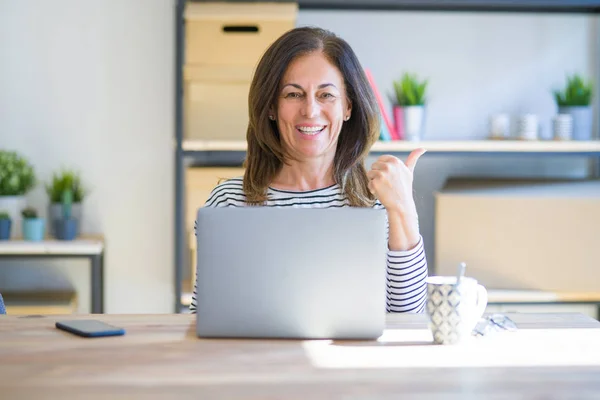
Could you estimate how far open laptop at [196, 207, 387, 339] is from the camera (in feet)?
4.55

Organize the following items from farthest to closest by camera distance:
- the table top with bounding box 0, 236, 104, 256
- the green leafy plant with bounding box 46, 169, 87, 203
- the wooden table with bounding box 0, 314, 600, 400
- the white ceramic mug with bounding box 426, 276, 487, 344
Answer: the green leafy plant with bounding box 46, 169, 87, 203, the table top with bounding box 0, 236, 104, 256, the white ceramic mug with bounding box 426, 276, 487, 344, the wooden table with bounding box 0, 314, 600, 400

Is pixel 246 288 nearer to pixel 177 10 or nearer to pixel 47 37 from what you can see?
pixel 177 10

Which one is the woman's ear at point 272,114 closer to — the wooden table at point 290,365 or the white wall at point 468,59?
the wooden table at point 290,365

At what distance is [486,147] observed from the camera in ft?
10.2

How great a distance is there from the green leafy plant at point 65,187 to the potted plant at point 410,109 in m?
1.16

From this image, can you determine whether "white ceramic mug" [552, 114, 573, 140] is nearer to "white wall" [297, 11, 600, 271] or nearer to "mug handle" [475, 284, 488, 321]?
"white wall" [297, 11, 600, 271]

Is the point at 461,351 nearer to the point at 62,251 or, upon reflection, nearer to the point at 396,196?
the point at 396,196

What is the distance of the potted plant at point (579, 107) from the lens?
320 cm

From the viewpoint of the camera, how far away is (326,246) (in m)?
1.39

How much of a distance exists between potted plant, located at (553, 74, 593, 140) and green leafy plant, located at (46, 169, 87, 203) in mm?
1742

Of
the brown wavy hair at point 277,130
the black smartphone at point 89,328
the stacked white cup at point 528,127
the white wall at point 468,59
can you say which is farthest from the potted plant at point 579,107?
the black smartphone at point 89,328

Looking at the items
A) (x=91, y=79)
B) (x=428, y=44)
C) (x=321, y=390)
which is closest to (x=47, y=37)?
(x=91, y=79)

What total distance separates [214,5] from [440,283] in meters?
1.86

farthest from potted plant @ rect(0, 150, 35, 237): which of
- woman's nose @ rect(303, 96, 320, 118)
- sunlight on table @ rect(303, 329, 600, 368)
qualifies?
sunlight on table @ rect(303, 329, 600, 368)
